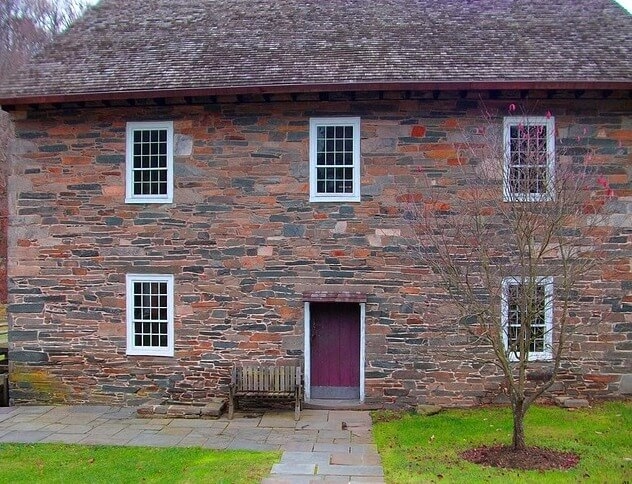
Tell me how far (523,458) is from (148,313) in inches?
270

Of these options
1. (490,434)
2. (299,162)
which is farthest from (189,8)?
(490,434)

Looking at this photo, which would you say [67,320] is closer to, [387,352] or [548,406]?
[387,352]

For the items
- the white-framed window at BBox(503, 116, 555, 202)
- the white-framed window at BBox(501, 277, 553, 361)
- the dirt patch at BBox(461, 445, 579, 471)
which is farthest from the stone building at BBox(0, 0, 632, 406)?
the dirt patch at BBox(461, 445, 579, 471)

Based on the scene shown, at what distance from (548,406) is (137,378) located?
286 inches

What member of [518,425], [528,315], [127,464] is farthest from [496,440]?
[127,464]

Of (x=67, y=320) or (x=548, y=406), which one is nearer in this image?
(x=548, y=406)

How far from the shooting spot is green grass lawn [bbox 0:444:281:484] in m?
7.54

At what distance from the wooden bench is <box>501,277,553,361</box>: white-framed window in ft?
11.7

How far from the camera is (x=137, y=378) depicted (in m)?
11.4

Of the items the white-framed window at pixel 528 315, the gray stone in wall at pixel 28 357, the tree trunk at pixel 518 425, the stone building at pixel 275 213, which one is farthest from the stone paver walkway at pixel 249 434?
the white-framed window at pixel 528 315

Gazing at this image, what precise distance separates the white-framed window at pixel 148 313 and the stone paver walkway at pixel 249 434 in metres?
1.18

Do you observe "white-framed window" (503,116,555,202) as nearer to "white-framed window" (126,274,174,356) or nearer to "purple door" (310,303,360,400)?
"purple door" (310,303,360,400)

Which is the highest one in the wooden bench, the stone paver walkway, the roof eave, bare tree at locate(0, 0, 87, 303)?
bare tree at locate(0, 0, 87, 303)

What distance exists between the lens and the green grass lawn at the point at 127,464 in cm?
754
